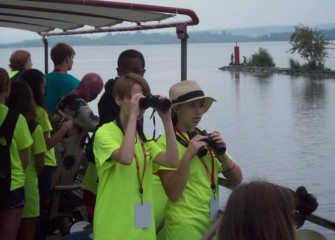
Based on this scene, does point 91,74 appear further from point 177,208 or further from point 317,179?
point 317,179

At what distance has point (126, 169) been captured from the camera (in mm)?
4285

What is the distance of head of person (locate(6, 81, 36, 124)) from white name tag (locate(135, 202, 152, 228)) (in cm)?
154

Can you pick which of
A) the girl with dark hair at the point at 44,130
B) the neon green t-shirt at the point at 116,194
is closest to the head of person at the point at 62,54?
the girl with dark hair at the point at 44,130

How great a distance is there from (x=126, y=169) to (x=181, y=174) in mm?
341

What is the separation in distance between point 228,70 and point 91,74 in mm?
86829

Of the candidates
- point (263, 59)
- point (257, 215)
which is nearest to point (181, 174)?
point (257, 215)

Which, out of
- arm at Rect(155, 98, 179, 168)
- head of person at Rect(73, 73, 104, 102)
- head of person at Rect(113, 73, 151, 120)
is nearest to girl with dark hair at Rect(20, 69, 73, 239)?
head of person at Rect(73, 73, 104, 102)

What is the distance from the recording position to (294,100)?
1955 inches

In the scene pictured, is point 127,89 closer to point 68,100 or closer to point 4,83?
point 4,83

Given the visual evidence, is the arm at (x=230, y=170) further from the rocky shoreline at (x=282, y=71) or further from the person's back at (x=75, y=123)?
the rocky shoreline at (x=282, y=71)

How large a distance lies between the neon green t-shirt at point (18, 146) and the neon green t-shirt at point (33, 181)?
0.38 m

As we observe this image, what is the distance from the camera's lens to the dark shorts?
500 centimetres

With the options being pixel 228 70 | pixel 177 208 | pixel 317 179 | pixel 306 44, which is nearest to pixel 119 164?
pixel 177 208

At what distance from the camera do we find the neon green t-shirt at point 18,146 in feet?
16.5
